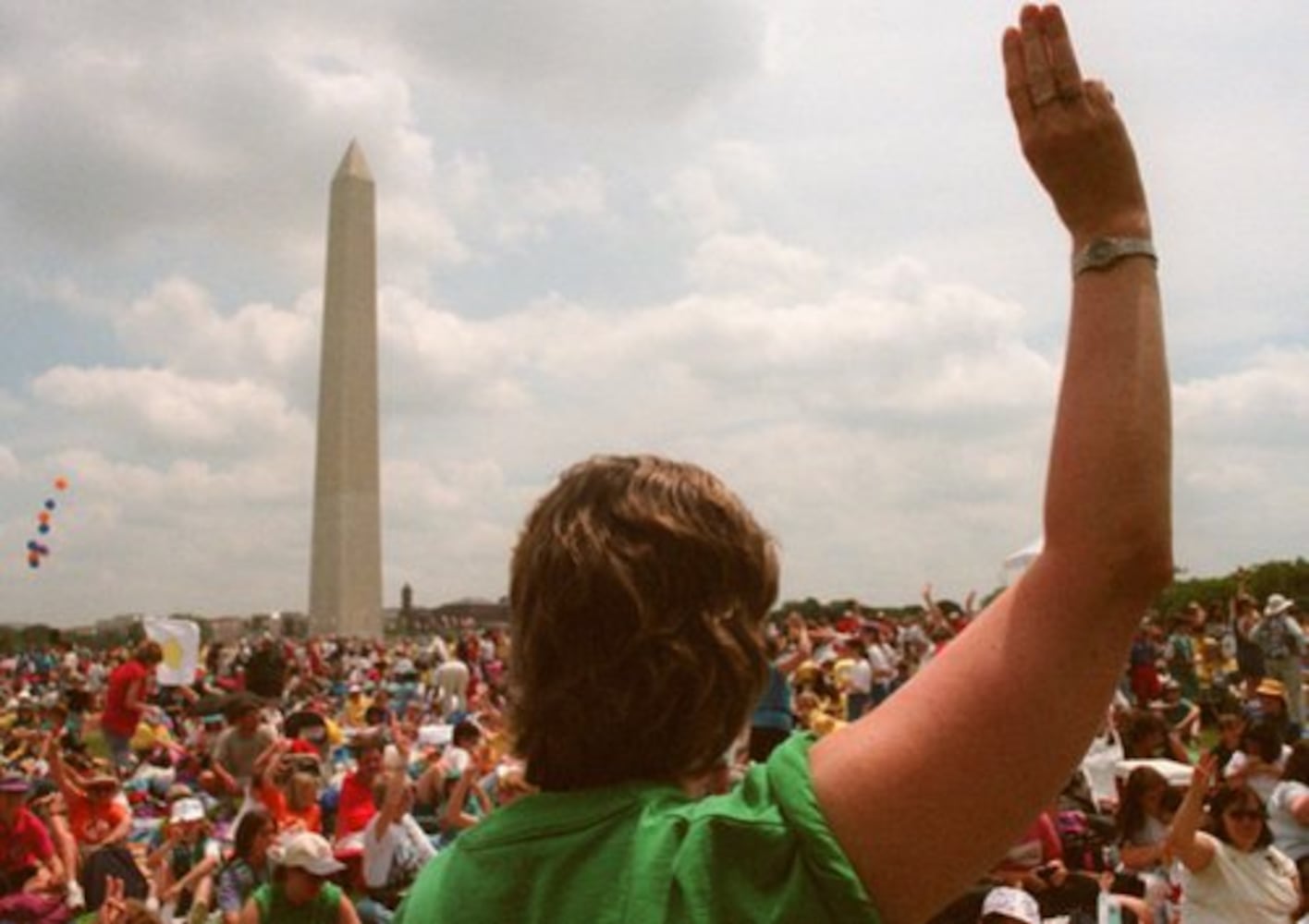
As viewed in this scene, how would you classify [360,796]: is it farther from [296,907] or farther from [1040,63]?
[1040,63]

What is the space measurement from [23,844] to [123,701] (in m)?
5.28

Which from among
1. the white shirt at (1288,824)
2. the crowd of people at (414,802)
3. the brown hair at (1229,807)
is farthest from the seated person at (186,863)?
the white shirt at (1288,824)

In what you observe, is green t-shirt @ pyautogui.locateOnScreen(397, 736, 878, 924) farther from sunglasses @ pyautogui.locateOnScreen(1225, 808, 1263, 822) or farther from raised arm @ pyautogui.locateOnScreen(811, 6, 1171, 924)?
sunglasses @ pyautogui.locateOnScreen(1225, 808, 1263, 822)

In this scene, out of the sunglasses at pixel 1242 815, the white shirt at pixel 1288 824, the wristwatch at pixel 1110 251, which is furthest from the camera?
the white shirt at pixel 1288 824

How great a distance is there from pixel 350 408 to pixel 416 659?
430 inches

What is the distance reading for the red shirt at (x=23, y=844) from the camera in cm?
916

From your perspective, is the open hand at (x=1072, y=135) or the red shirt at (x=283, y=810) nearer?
the open hand at (x=1072, y=135)

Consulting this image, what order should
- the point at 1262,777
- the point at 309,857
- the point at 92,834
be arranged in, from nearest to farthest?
the point at 309,857, the point at 1262,777, the point at 92,834

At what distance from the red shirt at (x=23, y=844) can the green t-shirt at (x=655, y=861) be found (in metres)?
9.19

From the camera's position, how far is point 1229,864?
642 cm

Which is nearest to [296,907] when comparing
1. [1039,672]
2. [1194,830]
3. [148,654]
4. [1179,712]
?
[1194,830]

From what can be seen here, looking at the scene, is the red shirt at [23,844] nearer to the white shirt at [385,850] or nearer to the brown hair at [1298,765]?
the white shirt at [385,850]

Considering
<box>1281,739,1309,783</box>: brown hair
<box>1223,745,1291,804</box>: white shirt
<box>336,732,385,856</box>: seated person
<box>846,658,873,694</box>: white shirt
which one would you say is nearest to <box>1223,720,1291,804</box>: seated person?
<box>1223,745,1291,804</box>: white shirt

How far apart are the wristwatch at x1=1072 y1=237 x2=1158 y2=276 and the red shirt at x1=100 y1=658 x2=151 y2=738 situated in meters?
14.6
